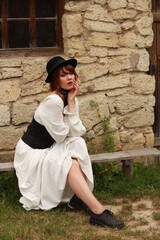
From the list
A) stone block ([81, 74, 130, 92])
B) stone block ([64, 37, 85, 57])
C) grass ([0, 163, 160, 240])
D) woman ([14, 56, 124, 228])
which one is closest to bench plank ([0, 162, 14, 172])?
woman ([14, 56, 124, 228])

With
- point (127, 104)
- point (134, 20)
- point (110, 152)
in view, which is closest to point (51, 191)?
point (110, 152)

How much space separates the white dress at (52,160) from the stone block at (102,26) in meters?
1.18

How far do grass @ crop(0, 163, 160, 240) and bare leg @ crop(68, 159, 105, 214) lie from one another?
16cm

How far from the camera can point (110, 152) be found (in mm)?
5449

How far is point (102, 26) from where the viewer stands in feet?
17.6

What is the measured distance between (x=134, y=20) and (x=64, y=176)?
2130mm

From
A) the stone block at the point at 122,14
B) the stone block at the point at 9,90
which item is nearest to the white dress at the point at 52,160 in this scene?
the stone block at the point at 9,90

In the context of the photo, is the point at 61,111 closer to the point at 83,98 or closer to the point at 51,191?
the point at 51,191

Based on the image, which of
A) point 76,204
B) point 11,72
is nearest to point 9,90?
point 11,72

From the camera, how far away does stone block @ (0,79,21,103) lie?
16.6 feet

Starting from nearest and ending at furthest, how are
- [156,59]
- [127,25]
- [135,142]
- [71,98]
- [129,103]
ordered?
[71,98] < [127,25] < [129,103] < [135,142] < [156,59]

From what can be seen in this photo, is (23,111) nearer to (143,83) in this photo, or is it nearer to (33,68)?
(33,68)

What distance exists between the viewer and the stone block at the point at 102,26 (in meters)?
5.30

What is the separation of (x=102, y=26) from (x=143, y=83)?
2.69ft
